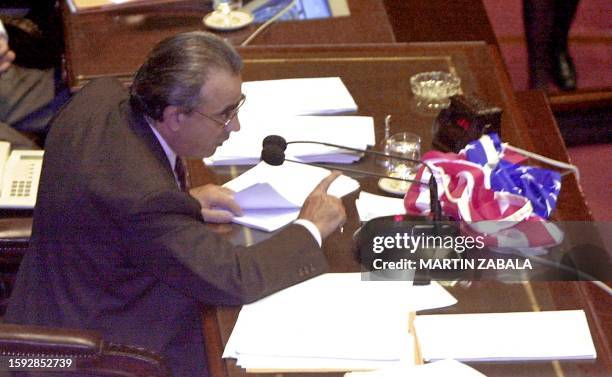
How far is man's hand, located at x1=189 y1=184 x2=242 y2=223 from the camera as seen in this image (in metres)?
2.30

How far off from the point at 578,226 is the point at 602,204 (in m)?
1.18

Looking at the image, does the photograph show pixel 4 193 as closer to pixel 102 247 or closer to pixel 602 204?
pixel 102 247

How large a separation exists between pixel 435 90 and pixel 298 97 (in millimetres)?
350

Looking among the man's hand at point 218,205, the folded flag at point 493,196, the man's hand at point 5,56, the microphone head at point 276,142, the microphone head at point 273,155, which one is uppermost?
the man's hand at point 5,56

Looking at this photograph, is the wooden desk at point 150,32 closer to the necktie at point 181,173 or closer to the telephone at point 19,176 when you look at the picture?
the telephone at point 19,176

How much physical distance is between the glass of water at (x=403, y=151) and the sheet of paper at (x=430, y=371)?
0.68 meters

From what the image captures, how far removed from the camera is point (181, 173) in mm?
2631

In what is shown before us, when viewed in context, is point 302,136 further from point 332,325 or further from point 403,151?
point 332,325

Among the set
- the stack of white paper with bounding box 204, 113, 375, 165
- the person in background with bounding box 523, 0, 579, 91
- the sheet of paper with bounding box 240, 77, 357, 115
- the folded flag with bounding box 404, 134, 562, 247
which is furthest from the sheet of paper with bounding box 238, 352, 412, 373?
the person in background with bounding box 523, 0, 579, 91

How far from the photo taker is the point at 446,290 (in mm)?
2121

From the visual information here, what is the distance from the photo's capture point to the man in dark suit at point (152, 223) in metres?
2.09

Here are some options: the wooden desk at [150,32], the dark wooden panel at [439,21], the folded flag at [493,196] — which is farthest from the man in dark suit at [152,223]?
the dark wooden panel at [439,21]

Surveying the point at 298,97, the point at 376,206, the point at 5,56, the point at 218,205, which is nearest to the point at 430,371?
the point at 376,206

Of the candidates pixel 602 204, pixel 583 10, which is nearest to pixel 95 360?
pixel 602 204
